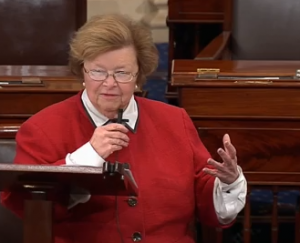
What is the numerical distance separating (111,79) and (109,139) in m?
0.20

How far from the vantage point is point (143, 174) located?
197 centimetres

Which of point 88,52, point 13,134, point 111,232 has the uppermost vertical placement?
point 88,52

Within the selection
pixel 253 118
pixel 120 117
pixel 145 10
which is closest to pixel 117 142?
pixel 120 117

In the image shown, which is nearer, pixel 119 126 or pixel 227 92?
pixel 119 126

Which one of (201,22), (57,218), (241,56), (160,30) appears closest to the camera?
(57,218)

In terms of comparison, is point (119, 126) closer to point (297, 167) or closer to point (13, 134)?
point (13, 134)

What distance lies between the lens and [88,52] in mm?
1918

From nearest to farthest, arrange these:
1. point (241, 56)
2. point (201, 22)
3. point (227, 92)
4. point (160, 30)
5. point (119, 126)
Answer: point (119, 126) < point (227, 92) < point (241, 56) < point (201, 22) < point (160, 30)

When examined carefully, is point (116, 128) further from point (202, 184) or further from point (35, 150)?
point (202, 184)

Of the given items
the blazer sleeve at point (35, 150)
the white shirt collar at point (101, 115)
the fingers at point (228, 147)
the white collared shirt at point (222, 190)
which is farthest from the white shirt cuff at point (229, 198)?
the blazer sleeve at point (35, 150)

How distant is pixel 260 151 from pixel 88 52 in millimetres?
750

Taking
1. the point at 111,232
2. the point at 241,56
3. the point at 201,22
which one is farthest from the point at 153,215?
the point at 201,22

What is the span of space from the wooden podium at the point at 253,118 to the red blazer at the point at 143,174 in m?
0.34

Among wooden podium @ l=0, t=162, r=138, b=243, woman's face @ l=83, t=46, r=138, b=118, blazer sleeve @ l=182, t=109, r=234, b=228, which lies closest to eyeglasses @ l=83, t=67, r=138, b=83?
woman's face @ l=83, t=46, r=138, b=118
